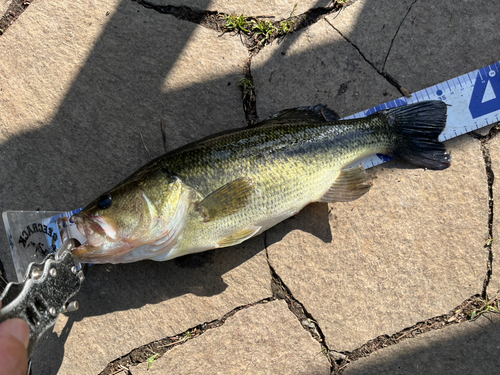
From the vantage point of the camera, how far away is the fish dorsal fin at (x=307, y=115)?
289cm

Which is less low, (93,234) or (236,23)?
(236,23)

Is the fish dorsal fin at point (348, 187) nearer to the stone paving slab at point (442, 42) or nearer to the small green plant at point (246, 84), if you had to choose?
the stone paving slab at point (442, 42)

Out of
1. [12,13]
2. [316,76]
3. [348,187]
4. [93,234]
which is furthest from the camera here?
[12,13]

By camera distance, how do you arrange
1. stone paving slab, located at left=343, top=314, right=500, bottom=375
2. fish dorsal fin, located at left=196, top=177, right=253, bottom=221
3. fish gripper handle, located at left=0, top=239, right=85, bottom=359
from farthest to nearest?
stone paving slab, located at left=343, top=314, right=500, bottom=375 < fish dorsal fin, located at left=196, top=177, right=253, bottom=221 < fish gripper handle, located at left=0, top=239, right=85, bottom=359

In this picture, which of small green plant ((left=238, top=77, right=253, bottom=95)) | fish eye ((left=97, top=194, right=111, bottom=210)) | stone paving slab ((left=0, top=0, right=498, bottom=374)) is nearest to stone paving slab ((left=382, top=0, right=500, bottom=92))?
stone paving slab ((left=0, top=0, right=498, bottom=374))

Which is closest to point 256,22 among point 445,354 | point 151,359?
point 151,359

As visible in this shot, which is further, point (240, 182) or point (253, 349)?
point (253, 349)

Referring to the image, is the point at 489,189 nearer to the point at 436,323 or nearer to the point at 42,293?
the point at 436,323

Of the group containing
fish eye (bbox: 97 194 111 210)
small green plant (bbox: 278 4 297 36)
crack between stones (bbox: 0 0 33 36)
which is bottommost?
fish eye (bbox: 97 194 111 210)

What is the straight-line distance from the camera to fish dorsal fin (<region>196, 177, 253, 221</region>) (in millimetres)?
2459

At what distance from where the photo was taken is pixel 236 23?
321 cm

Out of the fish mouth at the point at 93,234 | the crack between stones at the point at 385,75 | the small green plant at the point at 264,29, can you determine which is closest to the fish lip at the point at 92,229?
the fish mouth at the point at 93,234

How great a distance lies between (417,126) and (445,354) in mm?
2084

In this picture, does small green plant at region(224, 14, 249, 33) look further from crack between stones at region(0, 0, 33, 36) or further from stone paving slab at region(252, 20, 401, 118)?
crack between stones at region(0, 0, 33, 36)
